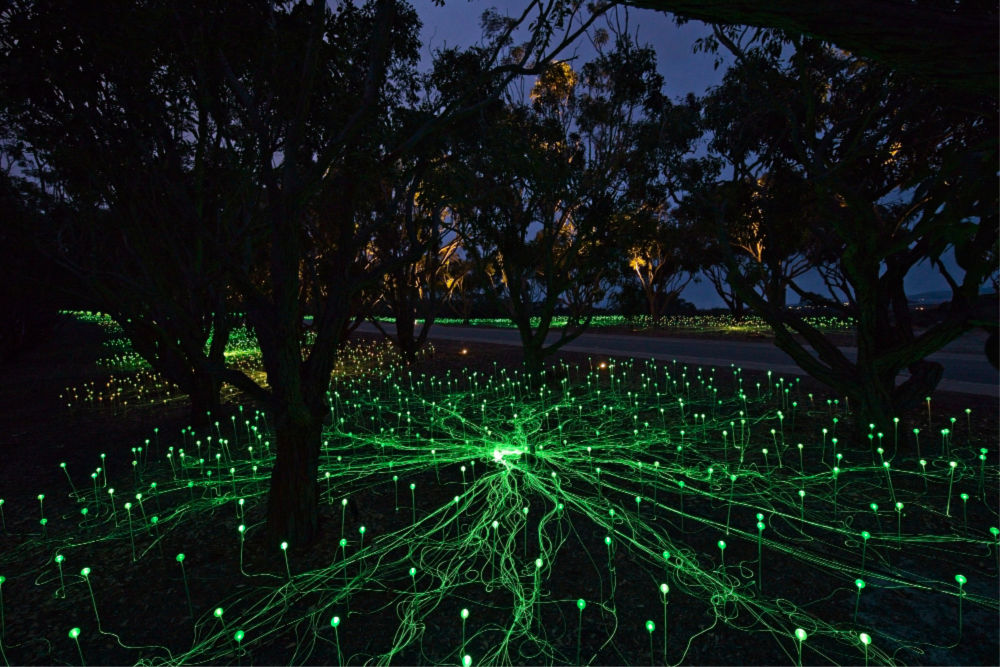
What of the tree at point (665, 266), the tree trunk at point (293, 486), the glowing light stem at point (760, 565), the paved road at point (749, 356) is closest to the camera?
the glowing light stem at point (760, 565)

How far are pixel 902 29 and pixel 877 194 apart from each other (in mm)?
Answer: 8079

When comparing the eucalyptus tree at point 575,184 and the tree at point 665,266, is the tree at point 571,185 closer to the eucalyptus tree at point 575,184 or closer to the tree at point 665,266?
the eucalyptus tree at point 575,184

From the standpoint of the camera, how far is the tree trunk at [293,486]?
14.5 feet

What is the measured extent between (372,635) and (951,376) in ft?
43.6

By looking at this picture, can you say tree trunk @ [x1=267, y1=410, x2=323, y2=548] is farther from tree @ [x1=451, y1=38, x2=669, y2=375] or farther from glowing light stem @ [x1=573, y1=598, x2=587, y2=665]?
tree @ [x1=451, y1=38, x2=669, y2=375]

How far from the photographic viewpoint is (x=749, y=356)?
15.7 meters

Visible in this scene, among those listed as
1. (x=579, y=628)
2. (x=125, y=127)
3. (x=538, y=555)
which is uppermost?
(x=125, y=127)

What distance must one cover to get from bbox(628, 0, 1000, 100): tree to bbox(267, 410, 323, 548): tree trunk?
13.5 feet

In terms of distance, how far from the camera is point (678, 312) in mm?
44625

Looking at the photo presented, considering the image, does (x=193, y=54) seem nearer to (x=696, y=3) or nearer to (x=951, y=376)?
(x=696, y=3)

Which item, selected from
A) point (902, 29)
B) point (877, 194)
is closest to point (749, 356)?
point (877, 194)

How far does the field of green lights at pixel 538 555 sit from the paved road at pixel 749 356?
14.3 feet

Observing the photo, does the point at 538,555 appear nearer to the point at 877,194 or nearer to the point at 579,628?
the point at 579,628

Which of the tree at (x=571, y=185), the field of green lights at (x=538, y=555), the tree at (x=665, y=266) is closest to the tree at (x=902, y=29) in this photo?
the field of green lights at (x=538, y=555)
